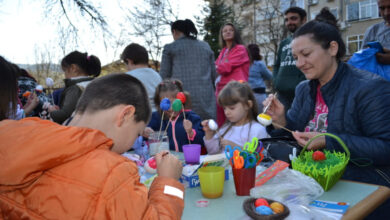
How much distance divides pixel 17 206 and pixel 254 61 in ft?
15.1

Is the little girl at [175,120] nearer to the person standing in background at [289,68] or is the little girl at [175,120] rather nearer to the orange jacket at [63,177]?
the person standing in background at [289,68]

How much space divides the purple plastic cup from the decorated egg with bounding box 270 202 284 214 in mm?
774

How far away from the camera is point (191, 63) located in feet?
12.3

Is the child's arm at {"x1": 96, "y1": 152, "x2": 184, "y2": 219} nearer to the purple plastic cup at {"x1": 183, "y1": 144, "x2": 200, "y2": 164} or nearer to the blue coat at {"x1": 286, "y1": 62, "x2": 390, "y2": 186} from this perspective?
the purple plastic cup at {"x1": 183, "y1": 144, "x2": 200, "y2": 164}

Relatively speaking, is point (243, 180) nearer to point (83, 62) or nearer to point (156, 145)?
point (156, 145)

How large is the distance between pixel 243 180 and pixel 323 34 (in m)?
1.22

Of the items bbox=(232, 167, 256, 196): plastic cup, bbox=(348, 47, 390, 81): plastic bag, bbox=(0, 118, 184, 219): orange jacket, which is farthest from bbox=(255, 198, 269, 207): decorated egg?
bbox=(348, 47, 390, 81): plastic bag

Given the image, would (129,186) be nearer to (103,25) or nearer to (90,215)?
(90,215)

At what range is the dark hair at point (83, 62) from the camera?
3.43 m

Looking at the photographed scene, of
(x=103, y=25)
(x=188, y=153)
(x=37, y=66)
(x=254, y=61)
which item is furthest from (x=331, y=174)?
(x=37, y=66)

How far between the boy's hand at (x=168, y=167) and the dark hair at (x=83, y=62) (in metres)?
2.65

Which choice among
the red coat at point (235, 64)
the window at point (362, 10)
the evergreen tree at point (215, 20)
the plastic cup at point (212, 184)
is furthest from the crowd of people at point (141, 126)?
the window at point (362, 10)

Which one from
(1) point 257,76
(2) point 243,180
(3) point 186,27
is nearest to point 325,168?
(2) point 243,180

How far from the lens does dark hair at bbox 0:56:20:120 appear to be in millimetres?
1552
